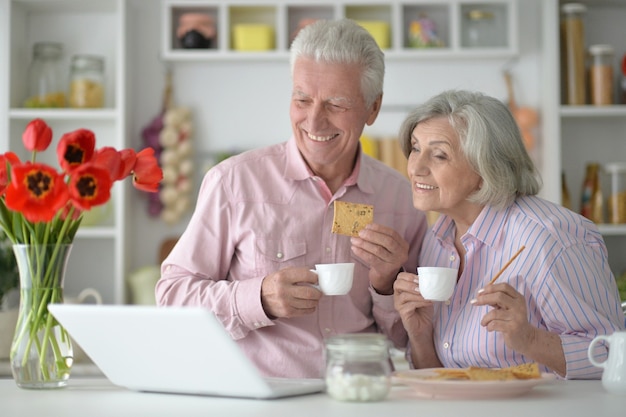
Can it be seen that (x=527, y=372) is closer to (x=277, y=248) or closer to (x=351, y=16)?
(x=277, y=248)

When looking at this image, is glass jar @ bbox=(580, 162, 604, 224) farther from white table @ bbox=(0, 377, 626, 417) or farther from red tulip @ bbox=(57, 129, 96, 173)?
red tulip @ bbox=(57, 129, 96, 173)

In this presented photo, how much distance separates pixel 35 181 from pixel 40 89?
8.41 feet

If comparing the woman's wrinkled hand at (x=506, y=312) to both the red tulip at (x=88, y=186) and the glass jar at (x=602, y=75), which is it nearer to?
the red tulip at (x=88, y=186)

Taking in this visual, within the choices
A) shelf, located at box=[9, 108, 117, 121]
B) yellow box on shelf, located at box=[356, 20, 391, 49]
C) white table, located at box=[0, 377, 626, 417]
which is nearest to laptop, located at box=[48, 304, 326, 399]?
white table, located at box=[0, 377, 626, 417]

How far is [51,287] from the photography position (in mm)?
1647

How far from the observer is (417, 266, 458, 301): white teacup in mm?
1749

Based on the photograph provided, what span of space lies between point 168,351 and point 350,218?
0.69 metres

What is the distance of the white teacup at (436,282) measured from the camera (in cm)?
175

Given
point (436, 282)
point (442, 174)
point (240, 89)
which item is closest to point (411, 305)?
point (436, 282)

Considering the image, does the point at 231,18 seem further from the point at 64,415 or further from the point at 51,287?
the point at 64,415

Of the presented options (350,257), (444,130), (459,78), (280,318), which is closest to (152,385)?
(280,318)

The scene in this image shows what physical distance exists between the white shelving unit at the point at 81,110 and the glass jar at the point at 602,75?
81.8 inches

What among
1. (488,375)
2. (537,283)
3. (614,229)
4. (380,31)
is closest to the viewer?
(488,375)

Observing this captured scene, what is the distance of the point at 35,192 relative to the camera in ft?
5.02
